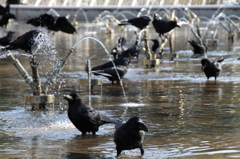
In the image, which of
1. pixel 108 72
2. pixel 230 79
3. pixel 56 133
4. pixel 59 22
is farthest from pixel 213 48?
pixel 56 133

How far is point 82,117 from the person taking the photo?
24.6 feet

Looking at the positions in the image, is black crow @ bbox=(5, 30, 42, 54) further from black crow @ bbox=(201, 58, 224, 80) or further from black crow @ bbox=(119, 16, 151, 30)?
black crow @ bbox=(119, 16, 151, 30)

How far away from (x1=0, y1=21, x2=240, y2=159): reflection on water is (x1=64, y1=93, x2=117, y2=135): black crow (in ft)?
0.46

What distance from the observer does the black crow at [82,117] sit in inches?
296

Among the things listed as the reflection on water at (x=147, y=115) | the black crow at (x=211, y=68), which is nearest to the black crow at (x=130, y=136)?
the reflection on water at (x=147, y=115)

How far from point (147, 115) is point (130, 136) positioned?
2.62m

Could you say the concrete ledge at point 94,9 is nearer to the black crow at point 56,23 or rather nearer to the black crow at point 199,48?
the black crow at point 199,48

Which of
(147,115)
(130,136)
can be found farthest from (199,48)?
(130,136)

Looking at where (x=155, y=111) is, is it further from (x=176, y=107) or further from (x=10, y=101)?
(x=10, y=101)

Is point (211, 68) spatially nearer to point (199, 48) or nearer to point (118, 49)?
point (118, 49)

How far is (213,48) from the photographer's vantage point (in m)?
21.7

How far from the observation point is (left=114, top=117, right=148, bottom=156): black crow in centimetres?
629

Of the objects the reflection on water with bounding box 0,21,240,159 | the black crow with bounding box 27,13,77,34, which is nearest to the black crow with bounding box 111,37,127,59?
the reflection on water with bounding box 0,21,240,159

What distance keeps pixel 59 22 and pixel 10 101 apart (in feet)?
4.79
